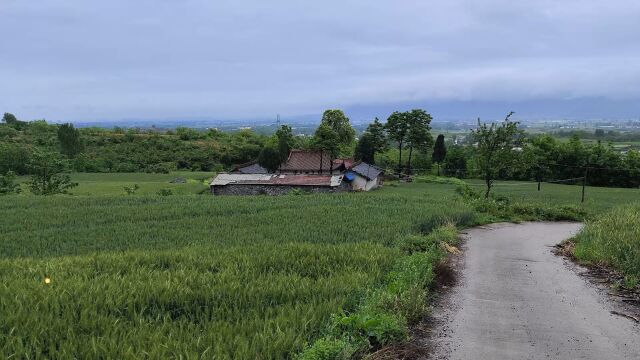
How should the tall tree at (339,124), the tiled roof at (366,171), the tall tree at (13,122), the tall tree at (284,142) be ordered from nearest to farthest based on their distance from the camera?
1. the tiled roof at (366,171)
2. the tall tree at (339,124)
3. the tall tree at (284,142)
4. the tall tree at (13,122)

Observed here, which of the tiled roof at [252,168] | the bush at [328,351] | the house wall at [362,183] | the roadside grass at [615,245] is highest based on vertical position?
the bush at [328,351]

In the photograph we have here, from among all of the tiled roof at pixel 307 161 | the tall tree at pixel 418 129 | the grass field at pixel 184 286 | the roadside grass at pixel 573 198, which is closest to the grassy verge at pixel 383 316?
the grass field at pixel 184 286

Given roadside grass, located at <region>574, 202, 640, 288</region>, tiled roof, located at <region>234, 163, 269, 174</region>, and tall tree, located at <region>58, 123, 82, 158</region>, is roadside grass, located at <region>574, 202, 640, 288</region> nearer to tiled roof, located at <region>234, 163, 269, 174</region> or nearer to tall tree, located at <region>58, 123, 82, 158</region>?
tiled roof, located at <region>234, 163, 269, 174</region>

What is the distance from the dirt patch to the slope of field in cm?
344

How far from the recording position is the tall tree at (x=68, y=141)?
6562cm

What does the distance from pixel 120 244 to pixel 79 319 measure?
21.7 ft

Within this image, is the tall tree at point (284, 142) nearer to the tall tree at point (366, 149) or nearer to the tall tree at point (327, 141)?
the tall tree at point (327, 141)

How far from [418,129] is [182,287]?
54.3 metres

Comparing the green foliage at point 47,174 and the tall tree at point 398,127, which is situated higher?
the tall tree at point 398,127

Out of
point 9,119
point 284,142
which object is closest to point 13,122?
point 9,119

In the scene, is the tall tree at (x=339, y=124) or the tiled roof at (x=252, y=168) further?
the tiled roof at (x=252, y=168)

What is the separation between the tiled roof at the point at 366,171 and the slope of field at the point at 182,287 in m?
31.4

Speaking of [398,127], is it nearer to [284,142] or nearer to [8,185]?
[284,142]

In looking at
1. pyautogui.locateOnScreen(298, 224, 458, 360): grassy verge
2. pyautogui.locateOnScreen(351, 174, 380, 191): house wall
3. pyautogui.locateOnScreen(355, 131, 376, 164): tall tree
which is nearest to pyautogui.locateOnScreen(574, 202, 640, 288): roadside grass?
pyautogui.locateOnScreen(298, 224, 458, 360): grassy verge
